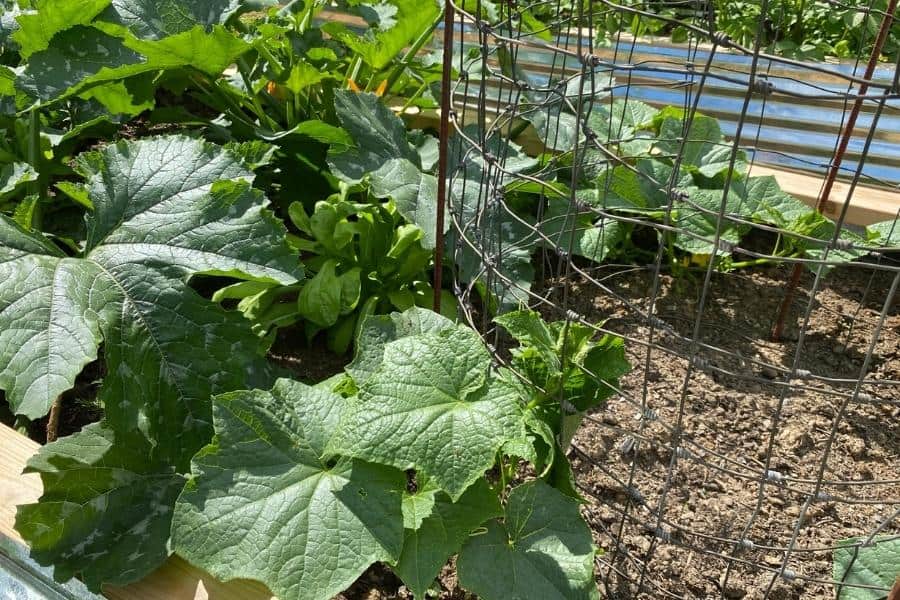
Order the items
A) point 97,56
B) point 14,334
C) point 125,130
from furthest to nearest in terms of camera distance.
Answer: point 125,130 → point 97,56 → point 14,334

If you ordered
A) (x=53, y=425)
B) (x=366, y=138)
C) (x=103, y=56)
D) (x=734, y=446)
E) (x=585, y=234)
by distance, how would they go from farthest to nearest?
1. (x=585, y=234)
2. (x=366, y=138)
3. (x=103, y=56)
4. (x=734, y=446)
5. (x=53, y=425)

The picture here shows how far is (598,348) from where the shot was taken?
140cm

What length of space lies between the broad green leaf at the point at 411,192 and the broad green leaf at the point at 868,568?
995 mm

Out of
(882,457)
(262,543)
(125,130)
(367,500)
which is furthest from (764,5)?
(125,130)

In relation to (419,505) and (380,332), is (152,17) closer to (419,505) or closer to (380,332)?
(380,332)

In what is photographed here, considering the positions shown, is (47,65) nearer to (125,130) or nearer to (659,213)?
(125,130)

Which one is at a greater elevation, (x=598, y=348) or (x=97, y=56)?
(x=97, y=56)

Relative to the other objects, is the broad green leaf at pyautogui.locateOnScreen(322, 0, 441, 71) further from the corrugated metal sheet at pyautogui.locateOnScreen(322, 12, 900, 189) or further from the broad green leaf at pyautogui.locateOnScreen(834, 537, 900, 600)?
the broad green leaf at pyautogui.locateOnScreen(834, 537, 900, 600)

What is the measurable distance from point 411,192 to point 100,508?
0.92 m

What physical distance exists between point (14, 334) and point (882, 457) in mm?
1707

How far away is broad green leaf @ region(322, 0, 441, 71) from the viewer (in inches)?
82.3

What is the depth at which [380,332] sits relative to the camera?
1.44 m

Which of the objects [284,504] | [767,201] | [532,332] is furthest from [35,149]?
[767,201]

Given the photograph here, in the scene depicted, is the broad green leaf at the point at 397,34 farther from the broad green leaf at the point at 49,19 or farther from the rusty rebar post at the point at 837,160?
the rusty rebar post at the point at 837,160
